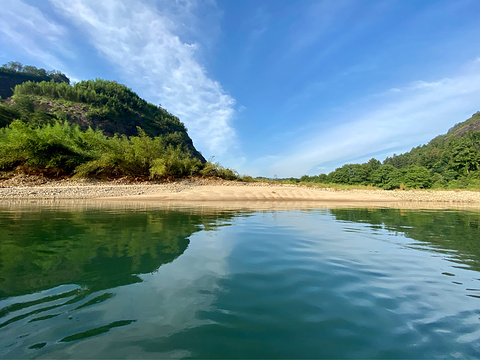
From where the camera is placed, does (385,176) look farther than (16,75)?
No

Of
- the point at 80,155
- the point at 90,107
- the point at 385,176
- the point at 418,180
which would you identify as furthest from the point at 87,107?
the point at 418,180

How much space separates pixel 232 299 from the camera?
2137 mm

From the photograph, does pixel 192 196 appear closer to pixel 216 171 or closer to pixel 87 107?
pixel 216 171

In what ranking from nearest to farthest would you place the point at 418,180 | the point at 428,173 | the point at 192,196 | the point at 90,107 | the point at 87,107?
the point at 192,196, the point at 418,180, the point at 428,173, the point at 87,107, the point at 90,107

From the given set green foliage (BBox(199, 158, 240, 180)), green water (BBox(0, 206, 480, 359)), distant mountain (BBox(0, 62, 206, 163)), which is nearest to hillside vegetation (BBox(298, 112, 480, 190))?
green foliage (BBox(199, 158, 240, 180))

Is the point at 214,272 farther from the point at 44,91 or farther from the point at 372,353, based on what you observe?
the point at 44,91

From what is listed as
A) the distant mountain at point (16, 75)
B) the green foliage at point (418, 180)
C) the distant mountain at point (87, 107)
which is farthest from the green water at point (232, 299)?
the distant mountain at point (16, 75)

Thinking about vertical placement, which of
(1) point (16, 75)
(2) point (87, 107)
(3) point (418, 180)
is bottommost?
(3) point (418, 180)

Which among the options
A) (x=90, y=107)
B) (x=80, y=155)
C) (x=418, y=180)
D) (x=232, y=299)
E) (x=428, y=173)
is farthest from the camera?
(x=90, y=107)

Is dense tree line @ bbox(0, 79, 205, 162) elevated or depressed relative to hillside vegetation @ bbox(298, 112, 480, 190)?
elevated

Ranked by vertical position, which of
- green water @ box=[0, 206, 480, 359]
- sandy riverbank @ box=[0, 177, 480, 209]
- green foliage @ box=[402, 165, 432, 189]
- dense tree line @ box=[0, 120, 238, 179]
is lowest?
green water @ box=[0, 206, 480, 359]

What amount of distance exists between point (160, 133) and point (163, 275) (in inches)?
3456

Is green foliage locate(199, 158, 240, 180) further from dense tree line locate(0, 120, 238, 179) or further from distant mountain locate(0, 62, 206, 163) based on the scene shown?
distant mountain locate(0, 62, 206, 163)

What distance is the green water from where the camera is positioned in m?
1.48
